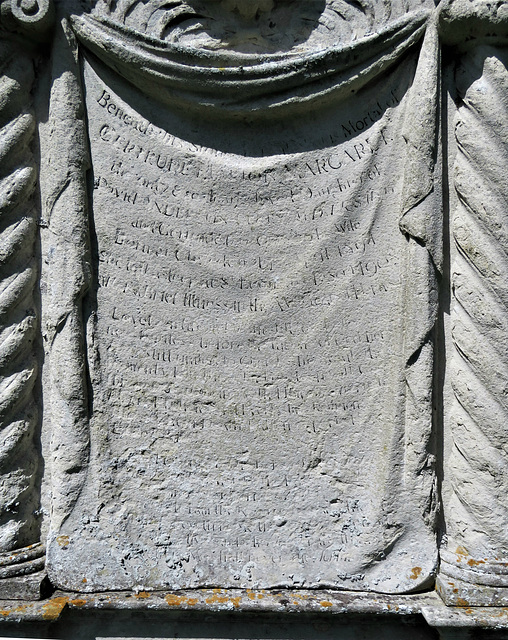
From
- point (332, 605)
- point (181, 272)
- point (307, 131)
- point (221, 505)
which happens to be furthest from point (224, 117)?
point (332, 605)

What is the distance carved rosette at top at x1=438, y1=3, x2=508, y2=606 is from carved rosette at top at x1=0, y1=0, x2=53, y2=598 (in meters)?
1.80

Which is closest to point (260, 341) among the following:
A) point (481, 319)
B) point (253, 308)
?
point (253, 308)

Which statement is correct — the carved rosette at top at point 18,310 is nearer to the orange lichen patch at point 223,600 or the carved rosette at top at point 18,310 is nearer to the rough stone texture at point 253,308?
the rough stone texture at point 253,308

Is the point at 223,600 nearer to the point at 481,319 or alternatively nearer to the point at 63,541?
the point at 63,541

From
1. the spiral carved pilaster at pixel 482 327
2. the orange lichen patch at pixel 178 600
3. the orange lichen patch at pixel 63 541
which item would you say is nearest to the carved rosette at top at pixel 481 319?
the spiral carved pilaster at pixel 482 327

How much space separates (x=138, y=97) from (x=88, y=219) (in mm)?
599

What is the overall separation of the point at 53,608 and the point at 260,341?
139 cm

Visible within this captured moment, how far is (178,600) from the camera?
2.48 metres

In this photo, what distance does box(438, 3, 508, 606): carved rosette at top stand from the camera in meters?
2.53

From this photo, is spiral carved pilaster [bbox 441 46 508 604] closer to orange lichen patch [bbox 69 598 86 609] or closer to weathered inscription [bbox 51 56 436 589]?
weathered inscription [bbox 51 56 436 589]

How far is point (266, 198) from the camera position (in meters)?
2.69

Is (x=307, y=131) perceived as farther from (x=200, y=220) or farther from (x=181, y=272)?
(x=181, y=272)

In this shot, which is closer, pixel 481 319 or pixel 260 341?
pixel 481 319

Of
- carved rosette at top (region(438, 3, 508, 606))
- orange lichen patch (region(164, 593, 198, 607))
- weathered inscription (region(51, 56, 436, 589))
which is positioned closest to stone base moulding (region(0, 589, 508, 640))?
orange lichen patch (region(164, 593, 198, 607))
